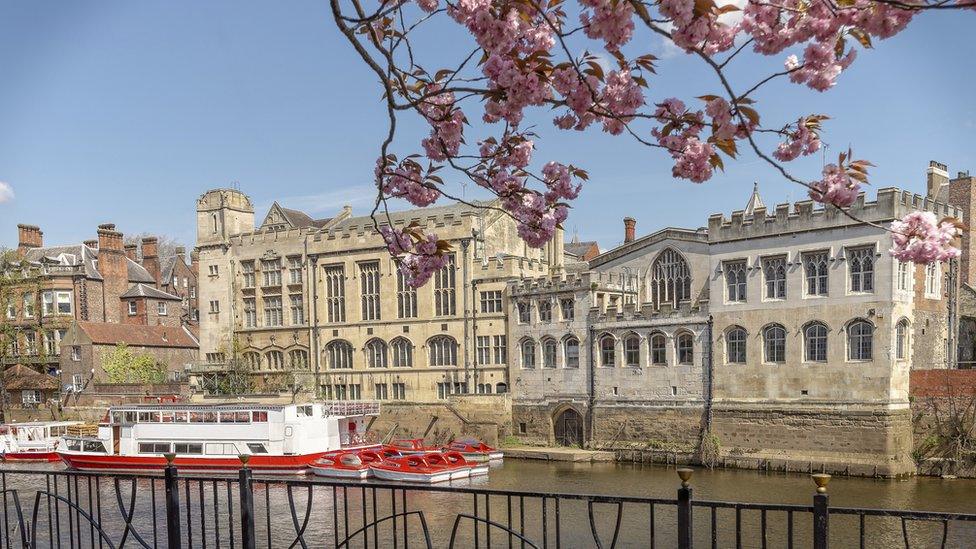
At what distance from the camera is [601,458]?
37.8 metres

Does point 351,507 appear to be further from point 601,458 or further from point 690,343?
point 690,343

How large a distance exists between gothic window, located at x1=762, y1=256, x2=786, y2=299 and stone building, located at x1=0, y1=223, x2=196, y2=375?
46.5 metres

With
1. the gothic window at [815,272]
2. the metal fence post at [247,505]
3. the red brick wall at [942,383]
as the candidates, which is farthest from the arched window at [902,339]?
the metal fence post at [247,505]

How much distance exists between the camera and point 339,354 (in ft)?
166

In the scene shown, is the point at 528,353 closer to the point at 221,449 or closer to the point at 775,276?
the point at 775,276

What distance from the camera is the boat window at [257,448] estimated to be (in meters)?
38.2

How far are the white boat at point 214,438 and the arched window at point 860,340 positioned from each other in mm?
21490

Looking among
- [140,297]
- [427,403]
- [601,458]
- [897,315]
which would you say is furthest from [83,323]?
[897,315]

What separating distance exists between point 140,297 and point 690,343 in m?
43.8

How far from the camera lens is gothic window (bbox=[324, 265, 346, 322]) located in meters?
50.4

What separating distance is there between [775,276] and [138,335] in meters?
44.5

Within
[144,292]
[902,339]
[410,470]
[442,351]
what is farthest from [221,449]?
[144,292]

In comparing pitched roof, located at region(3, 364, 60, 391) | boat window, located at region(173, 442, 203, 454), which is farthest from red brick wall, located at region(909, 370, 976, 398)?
pitched roof, located at region(3, 364, 60, 391)

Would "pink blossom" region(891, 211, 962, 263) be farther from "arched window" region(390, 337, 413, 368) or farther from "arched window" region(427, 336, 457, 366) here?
"arched window" region(390, 337, 413, 368)
